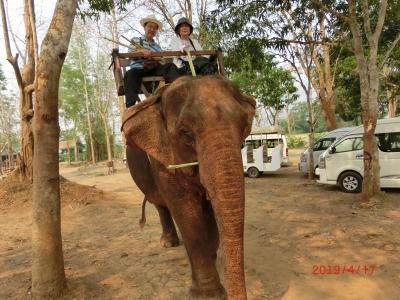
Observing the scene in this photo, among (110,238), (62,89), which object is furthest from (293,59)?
(62,89)

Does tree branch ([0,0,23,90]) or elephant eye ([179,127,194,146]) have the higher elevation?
tree branch ([0,0,23,90])

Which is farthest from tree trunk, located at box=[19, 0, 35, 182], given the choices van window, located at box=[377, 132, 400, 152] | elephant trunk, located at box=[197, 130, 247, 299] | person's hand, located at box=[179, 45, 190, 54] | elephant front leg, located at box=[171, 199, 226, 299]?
van window, located at box=[377, 132, 400, 152]

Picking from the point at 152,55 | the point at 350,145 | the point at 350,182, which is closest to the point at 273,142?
the point at 350,145

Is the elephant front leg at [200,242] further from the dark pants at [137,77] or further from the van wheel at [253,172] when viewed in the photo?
the van wheel at [253,172]

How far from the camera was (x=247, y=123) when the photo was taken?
113 inches

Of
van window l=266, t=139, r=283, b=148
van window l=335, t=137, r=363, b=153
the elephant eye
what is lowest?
van window l=335, t=137, r=363, b=153

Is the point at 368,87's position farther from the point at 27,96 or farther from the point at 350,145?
the point at 27,96

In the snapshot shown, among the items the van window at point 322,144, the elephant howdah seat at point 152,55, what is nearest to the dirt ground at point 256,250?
the elephant howdah seat at point 152,55

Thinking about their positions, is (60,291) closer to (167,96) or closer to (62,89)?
(167,96)

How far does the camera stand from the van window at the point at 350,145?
1068cm
